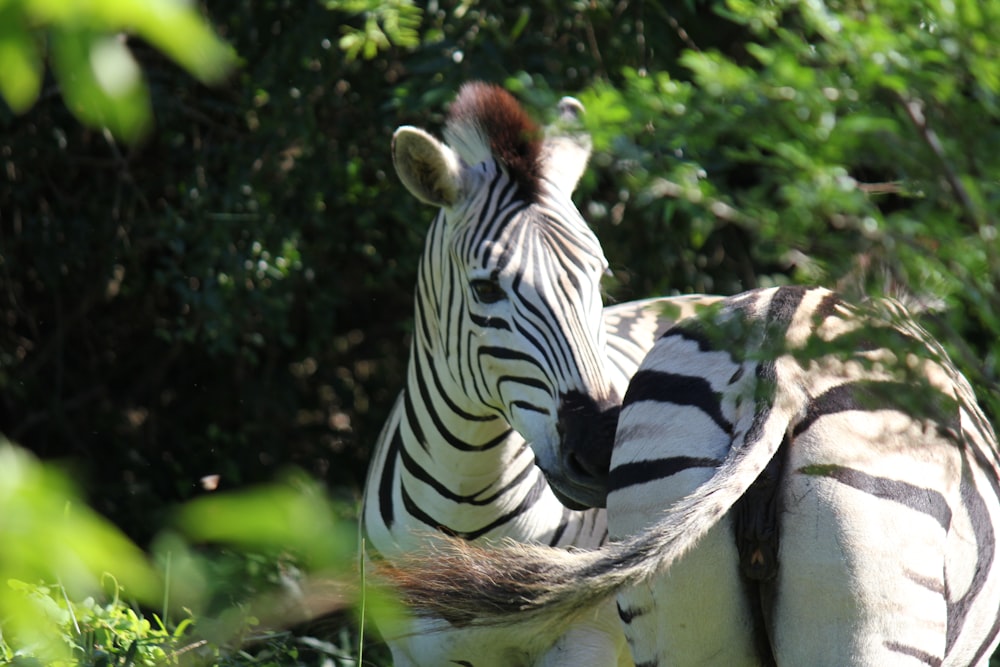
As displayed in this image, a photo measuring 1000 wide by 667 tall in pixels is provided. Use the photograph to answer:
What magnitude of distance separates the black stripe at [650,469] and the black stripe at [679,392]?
0.08 meters

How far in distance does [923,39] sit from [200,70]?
3.94ft

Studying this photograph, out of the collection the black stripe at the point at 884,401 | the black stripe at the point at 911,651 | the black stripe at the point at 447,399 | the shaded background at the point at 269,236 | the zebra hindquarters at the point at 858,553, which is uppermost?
the black stripe at the point at 884,401

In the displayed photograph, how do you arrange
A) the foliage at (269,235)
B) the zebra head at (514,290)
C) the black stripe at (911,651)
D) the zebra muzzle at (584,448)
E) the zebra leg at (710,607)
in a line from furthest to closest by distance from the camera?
the foliage at (269,235) → the zebra head at (514,290) → the zebra muzzle at (584,448) → the zebra leg at (710,607) → the black stripe at (911,651)

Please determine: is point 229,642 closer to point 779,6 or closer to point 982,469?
point 982,469

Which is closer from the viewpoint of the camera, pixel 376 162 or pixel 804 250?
pixel 804 250

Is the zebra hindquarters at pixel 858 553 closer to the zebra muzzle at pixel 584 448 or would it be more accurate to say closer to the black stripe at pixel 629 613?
the black stripe at pixel 629 613

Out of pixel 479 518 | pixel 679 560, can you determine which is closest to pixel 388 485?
pixel 479 518

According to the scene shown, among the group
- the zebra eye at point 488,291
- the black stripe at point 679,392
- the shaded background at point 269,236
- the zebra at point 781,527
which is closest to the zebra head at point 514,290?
the zebra eye at point 488,291

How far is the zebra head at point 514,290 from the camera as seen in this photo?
8.16 ft

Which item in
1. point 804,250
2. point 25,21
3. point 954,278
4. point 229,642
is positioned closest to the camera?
point 25,21

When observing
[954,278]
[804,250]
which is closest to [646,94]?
[804,250]

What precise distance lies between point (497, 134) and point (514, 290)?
0.50 meters

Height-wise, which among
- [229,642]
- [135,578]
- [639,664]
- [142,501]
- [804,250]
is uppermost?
[135,578]

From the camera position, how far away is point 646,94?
1738 millimetres
